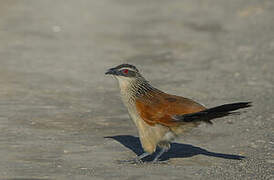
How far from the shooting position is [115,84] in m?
15.3

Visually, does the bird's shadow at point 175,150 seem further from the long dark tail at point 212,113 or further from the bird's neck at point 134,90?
the long dark tail at point 212,113

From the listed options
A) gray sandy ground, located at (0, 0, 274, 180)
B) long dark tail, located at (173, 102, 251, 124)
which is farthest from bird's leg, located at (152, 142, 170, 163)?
long dark tail, located at (173, 102, 251, 124)

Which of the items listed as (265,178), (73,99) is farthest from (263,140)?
(73,99)

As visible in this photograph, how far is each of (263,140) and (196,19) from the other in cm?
1172

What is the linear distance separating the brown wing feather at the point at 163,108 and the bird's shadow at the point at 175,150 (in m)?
0.99

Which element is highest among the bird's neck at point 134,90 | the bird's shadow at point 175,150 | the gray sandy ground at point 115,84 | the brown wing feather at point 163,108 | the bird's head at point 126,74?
the bird's head at point 126,74

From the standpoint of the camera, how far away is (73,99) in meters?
13.5

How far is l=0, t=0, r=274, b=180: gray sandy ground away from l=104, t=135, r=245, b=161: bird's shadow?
0.02 m

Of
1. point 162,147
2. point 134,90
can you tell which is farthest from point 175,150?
point 134,90

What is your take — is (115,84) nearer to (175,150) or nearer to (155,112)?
(175,150)

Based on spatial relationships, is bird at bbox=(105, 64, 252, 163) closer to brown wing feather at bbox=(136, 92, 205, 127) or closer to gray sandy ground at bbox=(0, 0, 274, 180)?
brown wing feather at bbox=(136, 92, 205, 127)

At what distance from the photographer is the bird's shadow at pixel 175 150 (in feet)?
33.5

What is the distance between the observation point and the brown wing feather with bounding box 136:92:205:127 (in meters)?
9.20

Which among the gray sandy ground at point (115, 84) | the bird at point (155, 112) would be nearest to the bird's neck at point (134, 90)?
the bird at point (155, 112)
